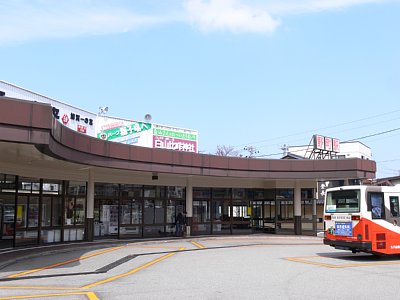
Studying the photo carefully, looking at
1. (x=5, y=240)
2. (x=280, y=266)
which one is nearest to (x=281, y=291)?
(x=280, y=266)

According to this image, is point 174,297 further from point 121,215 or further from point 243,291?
point 121,215

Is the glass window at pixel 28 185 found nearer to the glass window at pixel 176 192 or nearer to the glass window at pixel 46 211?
the glass window at pixel 46 211

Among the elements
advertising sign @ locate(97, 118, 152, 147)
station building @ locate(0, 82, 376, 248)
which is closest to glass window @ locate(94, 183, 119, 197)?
station building @ locate(0, 82, 376, 248)

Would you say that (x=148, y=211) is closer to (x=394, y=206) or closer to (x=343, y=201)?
(x=343, y=201)

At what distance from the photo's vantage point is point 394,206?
54.4 feet

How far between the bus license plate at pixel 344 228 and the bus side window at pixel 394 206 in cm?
158

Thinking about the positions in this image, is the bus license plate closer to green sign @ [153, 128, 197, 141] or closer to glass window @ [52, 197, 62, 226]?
glass window @ [52, 197, 62, 226]

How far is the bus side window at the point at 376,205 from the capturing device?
16.2m

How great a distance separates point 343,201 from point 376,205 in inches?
47.1

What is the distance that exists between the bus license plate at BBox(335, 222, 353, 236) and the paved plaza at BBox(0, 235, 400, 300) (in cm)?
94

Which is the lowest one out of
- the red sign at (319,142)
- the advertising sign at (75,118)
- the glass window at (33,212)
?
the glass window at (33,212)

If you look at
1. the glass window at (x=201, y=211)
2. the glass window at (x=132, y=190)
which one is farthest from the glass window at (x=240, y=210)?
the glass window at (x=132, y=190)

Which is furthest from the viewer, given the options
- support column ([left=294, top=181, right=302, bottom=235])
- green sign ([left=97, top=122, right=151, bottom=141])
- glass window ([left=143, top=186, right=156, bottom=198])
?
green sign ([left=97, top=122, right=151, bottom=141])

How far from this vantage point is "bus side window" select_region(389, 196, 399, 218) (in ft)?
54.1
